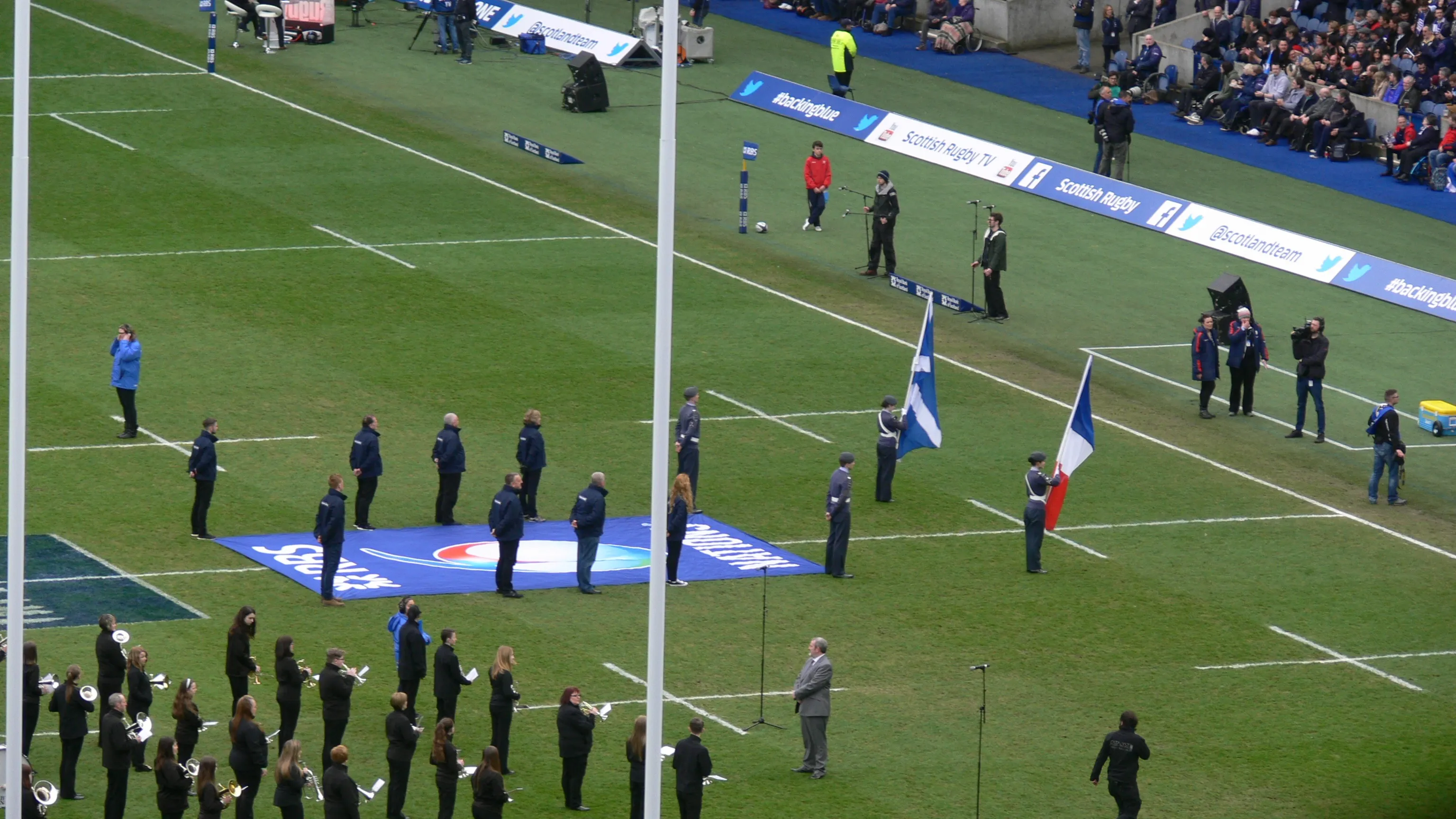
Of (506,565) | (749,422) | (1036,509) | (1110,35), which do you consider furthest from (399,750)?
(1110,35)

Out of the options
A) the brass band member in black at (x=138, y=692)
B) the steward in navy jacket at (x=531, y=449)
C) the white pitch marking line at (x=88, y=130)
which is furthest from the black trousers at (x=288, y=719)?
the white pitch marking line at (x=88, y=130)

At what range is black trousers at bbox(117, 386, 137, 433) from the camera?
36.0 metres

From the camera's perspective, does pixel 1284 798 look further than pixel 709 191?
No

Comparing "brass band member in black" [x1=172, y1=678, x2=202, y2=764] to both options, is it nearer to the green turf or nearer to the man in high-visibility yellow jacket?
the green turf

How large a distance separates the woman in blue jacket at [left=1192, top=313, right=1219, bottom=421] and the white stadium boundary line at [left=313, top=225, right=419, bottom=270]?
49.7 ft

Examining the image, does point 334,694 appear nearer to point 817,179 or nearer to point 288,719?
point 288,719

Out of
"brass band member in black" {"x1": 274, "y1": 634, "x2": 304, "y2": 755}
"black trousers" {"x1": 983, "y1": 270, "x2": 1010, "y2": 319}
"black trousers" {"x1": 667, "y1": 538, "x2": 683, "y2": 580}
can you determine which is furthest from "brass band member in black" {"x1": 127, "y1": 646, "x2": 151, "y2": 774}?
"black trousers" {"x1": 983, "y1": 270, "x2": 1010, "y2": 319}

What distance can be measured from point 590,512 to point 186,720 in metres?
7.28

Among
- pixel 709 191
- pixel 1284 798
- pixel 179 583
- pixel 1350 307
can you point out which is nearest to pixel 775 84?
pixel 709 191

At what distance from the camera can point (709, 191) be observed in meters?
51.7

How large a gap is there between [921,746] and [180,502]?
495 inches

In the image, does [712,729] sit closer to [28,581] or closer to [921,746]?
[921,746]

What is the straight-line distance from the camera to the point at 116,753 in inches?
925

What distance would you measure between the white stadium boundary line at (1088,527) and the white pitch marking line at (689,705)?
5210 millimetres
